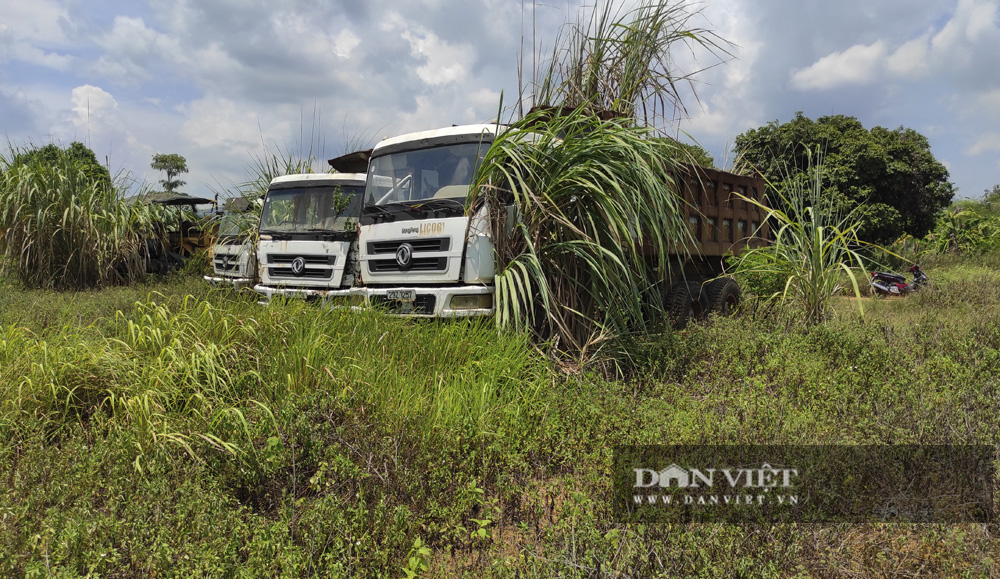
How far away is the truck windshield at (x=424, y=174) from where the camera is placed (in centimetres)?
632

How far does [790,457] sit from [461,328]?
2664 millimetres

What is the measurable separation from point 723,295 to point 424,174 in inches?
176

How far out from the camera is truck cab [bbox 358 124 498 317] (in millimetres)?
5859

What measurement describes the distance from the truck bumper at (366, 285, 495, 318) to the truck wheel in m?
3.74

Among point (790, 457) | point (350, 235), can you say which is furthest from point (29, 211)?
point (790, 457)

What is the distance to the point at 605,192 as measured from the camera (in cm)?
544

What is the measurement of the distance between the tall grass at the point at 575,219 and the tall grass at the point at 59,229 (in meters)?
7.65

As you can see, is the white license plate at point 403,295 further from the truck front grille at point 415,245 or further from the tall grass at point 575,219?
the tall grass at point 575,219

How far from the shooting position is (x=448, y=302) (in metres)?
5.89

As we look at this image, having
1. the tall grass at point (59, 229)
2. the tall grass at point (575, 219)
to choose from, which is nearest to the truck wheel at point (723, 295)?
the tall grass at point (575, 219)

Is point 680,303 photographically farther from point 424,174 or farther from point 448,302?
point 424,174

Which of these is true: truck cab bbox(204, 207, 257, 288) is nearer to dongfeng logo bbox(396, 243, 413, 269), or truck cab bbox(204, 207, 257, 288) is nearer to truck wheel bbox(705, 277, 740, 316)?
dongfeng logo bbox(396, 243, 413, 269)

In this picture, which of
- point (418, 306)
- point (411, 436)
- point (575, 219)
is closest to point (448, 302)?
point (418, 306)

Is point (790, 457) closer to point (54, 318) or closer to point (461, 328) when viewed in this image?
point (461, 328)
